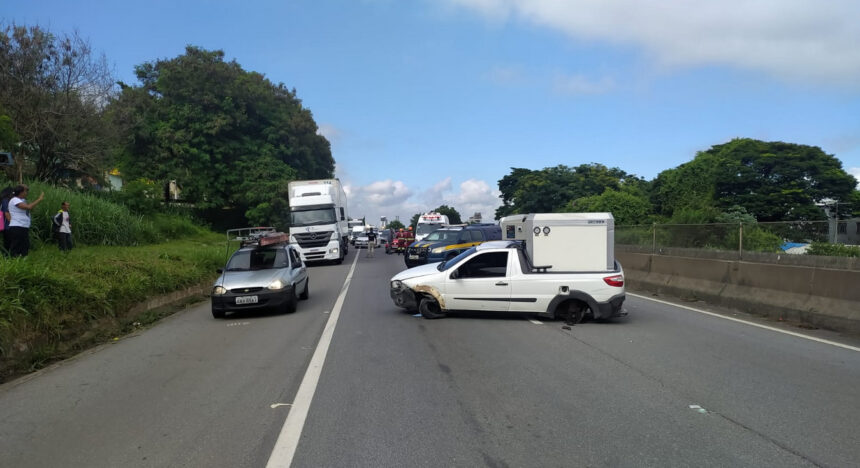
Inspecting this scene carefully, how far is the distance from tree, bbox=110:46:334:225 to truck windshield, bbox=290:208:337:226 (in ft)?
39.1

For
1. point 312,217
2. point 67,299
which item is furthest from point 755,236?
point 312,217

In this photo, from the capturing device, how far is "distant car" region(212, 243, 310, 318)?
11376 mm

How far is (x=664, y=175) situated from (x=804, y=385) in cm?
6025

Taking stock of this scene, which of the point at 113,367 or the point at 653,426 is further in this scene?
the point at 113,367

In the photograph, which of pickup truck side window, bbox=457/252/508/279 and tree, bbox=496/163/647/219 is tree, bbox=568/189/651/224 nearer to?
tree, bbox=496/163/647/219

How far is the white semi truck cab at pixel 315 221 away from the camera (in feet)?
92.4

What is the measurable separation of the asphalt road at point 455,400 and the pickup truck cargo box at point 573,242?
1463 millimetres

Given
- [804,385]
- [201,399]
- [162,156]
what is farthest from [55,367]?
[162,156]

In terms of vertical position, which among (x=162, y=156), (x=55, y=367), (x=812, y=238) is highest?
(x=162, y=156)

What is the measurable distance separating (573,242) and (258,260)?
7.10 meters

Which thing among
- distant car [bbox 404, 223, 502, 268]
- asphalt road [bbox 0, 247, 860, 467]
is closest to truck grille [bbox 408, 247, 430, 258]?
distant car [bbox 404, 223, 502, 268]

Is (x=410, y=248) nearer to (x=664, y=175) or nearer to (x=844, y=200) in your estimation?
(x=664, y=175)

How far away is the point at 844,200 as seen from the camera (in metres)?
54.6

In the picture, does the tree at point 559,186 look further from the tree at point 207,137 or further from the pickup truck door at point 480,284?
the pickup truck door at point 480,284
